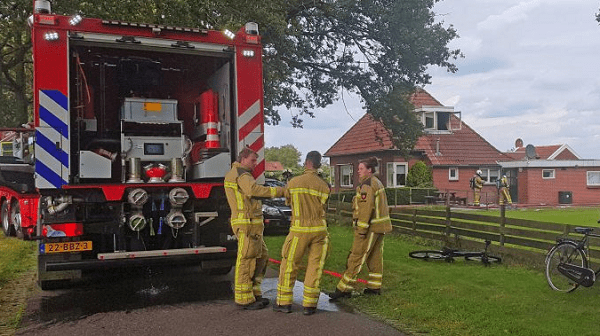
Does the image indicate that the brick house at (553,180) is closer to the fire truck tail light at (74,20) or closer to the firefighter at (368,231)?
the firefighter at (368,231)

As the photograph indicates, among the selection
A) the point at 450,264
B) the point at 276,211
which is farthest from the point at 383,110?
the point at 450,264

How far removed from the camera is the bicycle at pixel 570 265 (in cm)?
689

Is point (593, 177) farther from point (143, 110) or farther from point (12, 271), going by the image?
point (12, 271)

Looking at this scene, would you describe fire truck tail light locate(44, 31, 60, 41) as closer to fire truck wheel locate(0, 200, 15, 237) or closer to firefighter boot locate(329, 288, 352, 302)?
firefighter boot locate(329, 288, 352, 302)

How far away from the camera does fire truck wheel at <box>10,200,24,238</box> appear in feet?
40.4

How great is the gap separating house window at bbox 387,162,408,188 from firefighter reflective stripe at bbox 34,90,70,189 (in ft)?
90.4

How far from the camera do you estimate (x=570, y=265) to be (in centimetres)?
711

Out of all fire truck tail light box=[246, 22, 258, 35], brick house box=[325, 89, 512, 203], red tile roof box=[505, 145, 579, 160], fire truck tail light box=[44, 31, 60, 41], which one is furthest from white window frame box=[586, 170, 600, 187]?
fire truck tail light box=[44, 31, 60, 41]

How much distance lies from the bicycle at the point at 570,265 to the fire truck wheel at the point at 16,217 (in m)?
10.6

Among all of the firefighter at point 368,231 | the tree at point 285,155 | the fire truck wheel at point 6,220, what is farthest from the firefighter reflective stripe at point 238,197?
the tree at point 285,155

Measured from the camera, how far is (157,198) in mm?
6754

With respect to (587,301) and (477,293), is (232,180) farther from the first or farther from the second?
(587,301)

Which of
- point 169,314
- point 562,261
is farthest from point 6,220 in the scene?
point 562,261

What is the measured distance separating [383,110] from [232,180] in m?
16.7
